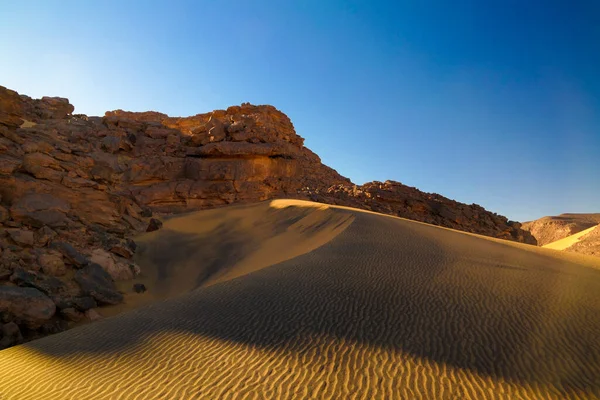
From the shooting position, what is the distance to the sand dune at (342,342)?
3.84 meters

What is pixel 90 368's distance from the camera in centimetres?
439

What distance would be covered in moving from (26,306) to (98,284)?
6.91 feet

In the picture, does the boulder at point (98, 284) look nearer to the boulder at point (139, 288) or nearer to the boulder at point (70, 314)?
the boulder at point (139, 288)

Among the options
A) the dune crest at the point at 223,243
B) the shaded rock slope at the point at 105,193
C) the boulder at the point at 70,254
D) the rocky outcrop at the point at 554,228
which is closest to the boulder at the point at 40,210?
the shaded rock slope at the point at 105,193

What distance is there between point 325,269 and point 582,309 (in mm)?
4647

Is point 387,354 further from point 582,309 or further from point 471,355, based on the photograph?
point 582,309

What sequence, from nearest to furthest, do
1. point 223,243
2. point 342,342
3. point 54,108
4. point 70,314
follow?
point 342,342
point 70,314
point 223,243
point 54,108

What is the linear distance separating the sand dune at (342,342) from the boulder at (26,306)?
6.26ft

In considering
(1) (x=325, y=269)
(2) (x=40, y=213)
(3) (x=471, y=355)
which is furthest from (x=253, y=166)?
(3) (x=471, y=355)

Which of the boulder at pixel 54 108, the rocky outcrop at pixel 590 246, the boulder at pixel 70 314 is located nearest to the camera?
the boulder at pixel 70 314

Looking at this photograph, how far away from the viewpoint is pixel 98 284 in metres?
9.21

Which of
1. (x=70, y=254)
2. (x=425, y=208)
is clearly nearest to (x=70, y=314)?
(x=70, y=254)

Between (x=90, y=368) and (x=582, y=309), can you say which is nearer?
(x=90, y=368)

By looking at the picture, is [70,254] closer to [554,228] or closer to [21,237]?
[21,237]
